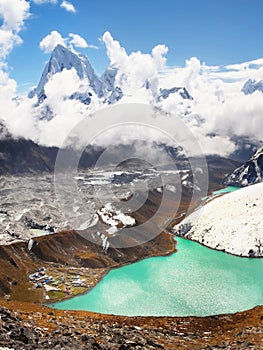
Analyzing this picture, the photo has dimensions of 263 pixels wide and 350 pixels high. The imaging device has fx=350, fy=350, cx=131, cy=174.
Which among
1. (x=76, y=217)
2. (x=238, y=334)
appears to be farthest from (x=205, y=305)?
(x=76, y=217)

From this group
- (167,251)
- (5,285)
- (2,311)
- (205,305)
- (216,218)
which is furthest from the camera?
(216,218)

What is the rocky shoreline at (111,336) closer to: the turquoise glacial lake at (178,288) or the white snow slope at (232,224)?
the turquoise glacial lake at (178,288)

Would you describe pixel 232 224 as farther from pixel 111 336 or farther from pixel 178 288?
pixel 111 336

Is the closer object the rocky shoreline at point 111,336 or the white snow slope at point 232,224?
the rocky shoreline at point 111,336

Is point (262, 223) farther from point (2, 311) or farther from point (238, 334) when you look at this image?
point (2, 311)

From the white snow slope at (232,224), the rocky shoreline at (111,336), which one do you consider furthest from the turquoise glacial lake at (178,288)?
the rocky shoreline at (111,336)

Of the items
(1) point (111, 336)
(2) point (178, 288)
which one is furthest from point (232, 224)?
(1) point (111, 336)
